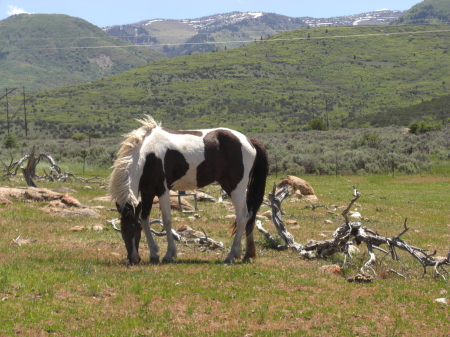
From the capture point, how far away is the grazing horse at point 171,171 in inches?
392

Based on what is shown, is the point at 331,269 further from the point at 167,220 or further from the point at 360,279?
the point at 167,220

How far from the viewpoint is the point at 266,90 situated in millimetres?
146375

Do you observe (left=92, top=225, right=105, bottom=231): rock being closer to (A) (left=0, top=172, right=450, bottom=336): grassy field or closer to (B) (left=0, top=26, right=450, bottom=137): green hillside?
(A) (left=0, top=172, right=450, bottom=336): grassy field

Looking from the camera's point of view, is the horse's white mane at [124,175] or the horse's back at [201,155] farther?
the horse's back at [201,155]

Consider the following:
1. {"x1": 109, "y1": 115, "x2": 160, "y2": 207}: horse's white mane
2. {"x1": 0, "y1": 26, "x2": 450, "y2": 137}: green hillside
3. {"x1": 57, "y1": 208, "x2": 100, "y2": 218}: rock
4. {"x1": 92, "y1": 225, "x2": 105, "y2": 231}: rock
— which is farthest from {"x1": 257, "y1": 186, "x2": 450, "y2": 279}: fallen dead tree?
{"x1": 0, "y1": 26, "x2": 450, "y2": 137}: green hillside

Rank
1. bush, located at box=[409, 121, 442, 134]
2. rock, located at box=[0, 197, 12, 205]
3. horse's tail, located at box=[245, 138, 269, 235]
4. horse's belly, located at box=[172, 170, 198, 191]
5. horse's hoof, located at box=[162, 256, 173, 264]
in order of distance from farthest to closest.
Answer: bush, located at box=[409, 121, 442, 134]
rock, located at box=[0, 197, 12, 205]
horse's tail, located at box=[245, 138, 269, 235]
horse's belly, located at box=[172, 170, 198, 191]
horse's hoof, located at box=[162, 256, 173, 264]

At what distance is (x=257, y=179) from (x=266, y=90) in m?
137

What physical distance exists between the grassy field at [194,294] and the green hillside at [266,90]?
76.9 metres

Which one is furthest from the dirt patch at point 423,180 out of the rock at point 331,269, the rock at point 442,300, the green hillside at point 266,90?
the green hillside at point 266,90

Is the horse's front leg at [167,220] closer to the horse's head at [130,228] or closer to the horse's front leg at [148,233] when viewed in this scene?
the horse's front leg at [148,233]

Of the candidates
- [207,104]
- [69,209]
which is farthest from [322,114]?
[69,209]

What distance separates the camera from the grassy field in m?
6.83

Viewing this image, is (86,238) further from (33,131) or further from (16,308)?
(33,131)

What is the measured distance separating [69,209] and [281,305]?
1053 centimetres
